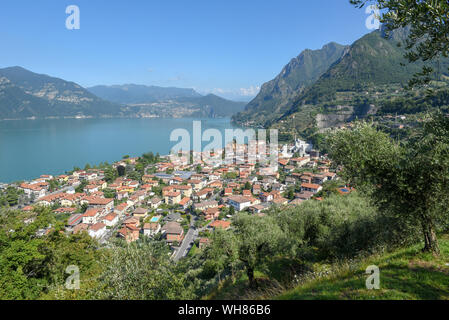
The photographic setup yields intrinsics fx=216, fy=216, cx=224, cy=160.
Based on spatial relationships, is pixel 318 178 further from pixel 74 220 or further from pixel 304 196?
pixel 74 220

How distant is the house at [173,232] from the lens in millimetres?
24406

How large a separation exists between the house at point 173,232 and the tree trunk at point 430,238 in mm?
22467

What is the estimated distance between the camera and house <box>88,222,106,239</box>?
2670cm

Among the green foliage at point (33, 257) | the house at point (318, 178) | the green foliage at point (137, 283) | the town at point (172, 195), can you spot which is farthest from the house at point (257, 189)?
the green foliage at point (137, 283)

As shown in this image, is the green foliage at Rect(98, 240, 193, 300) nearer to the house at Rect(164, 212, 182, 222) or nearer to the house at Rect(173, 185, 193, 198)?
A: the house at Rect(164, 212, 182, 222)

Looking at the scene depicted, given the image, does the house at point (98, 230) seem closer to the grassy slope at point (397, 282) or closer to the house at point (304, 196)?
the house at point (304, 196)

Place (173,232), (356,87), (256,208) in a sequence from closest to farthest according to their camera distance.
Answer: (173,232), (256,208), (356,87)

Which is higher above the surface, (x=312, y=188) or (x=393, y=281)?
(x=393, y=281)

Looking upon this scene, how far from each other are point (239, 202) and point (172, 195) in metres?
11.6

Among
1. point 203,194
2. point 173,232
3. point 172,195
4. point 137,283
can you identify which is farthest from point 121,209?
point 137,283

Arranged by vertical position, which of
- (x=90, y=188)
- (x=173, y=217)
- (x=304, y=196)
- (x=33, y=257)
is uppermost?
(x=33, y=257)

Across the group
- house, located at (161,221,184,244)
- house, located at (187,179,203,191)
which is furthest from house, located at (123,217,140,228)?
house, located at (187,179,203,191)

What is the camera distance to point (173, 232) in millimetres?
25031
